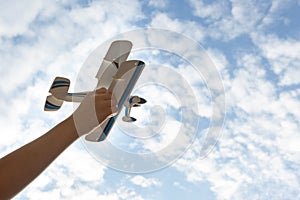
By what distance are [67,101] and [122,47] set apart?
729 mm

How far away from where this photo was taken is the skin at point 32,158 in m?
1.35

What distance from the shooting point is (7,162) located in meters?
1.39

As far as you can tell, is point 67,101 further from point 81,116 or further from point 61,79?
point 81,116

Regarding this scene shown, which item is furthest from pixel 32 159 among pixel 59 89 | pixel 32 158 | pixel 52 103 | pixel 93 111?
pixel 52 103

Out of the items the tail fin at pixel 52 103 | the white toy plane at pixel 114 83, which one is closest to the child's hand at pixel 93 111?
the white toy plane at pixel 114 83

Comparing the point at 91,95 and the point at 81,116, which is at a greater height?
the point at 91,95

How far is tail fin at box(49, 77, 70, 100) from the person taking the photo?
309 cm

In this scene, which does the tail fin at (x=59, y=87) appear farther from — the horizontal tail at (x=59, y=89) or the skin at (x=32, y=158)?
the skin at (x=32, y=158)

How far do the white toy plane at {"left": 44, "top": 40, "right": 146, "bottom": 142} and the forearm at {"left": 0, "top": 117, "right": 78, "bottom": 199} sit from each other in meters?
0.38

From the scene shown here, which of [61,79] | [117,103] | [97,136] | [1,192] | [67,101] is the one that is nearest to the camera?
[1,192]

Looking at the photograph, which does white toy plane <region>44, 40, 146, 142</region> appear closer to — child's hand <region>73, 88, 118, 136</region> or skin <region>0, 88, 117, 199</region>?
child's hand <region>73, 88, 118, 136</region>

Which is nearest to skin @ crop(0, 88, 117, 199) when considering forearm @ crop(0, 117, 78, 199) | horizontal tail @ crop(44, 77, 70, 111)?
forearm @ crop(0, 117, 78, 199)

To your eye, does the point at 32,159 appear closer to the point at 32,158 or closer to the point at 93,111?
the point at 32,158

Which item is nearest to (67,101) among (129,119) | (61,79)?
(61,79)
